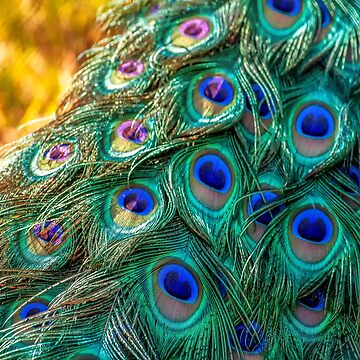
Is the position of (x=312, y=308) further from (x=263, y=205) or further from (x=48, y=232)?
(x=48, y=232)

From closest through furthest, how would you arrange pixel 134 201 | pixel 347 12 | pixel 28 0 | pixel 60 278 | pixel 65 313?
pixel 65 313
pixel 60 278
pixel 134 201
pixel 347 12
pixel 28 0

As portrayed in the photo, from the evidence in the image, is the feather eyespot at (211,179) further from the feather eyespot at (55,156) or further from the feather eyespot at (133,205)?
the feather eyespot at (55,156)

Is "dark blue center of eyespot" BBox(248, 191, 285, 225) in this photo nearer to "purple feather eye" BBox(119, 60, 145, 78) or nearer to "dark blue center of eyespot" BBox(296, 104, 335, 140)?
"dark blue center of eyespot" BBox(296, 104, 335, 140)

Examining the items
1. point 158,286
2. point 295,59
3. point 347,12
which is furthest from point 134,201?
point 347,12

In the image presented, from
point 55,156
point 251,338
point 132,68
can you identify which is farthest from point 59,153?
point 251,338

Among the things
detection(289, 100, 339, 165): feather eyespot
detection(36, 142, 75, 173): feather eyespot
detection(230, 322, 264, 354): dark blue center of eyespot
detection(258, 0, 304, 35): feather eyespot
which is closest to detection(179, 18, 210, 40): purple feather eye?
detection(258, 0, 304, 35): feather eyespot

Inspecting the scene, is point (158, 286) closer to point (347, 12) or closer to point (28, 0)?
point (347, 12)
